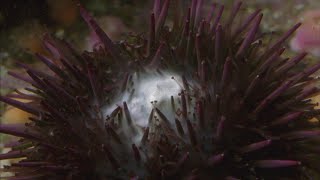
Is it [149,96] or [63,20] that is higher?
[63,20]

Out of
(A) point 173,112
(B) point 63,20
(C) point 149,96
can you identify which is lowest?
(A) point 173,112

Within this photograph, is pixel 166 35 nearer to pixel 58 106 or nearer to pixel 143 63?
pixel 143 63

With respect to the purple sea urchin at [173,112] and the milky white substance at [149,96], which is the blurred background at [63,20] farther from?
the milky white substance at [149,96]

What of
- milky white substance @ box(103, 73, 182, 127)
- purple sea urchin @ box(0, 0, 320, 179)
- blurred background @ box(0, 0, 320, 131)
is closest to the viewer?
purple sea urchin @ box(0, 0, 320, 179)

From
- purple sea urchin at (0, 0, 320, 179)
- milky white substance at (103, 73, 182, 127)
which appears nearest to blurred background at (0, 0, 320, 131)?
purple sea urchin at (0, 0, 320, 179)

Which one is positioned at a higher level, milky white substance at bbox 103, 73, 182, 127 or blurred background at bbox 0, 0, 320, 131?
blurred background at bbox 0, 0, 320, 131

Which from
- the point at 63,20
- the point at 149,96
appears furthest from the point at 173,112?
the point at 63,20

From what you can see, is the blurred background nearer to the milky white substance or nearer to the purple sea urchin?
the purple sea urchin

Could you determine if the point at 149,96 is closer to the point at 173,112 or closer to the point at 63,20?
the point at 173,112

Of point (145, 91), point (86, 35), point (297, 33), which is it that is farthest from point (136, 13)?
point (145, 91)
